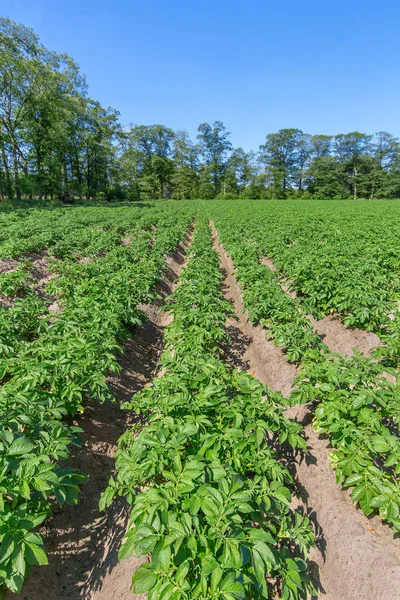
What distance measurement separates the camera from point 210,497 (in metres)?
1.92

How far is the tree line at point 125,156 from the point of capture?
30.5 m

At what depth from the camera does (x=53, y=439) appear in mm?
2371

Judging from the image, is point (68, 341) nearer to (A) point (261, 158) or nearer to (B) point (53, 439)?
(B) point (53, 439)

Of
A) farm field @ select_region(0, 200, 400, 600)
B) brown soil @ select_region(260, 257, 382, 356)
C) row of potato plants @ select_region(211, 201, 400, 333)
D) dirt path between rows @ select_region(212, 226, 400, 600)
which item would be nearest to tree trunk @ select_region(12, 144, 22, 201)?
row of potato plants @ select_region(211, 201, 400, 333)

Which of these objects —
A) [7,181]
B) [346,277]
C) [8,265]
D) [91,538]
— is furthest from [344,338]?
[7,181]

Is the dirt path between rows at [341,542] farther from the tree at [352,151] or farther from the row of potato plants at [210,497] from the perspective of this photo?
the tree at [352,151]

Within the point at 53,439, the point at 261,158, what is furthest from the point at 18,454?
the point at 261,158

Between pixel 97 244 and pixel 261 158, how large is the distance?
95.7 meters

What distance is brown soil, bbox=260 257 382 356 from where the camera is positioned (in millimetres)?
5168

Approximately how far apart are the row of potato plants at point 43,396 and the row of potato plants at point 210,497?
51 cm

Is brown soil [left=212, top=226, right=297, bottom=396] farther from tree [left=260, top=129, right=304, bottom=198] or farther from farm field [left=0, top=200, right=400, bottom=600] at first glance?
tree [left=260, top=129, right=304, bottom=198]

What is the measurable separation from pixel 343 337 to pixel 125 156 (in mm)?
81117

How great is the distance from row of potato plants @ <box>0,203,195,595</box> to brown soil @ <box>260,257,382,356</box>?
3.85 meters

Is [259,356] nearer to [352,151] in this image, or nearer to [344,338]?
[344,338]
